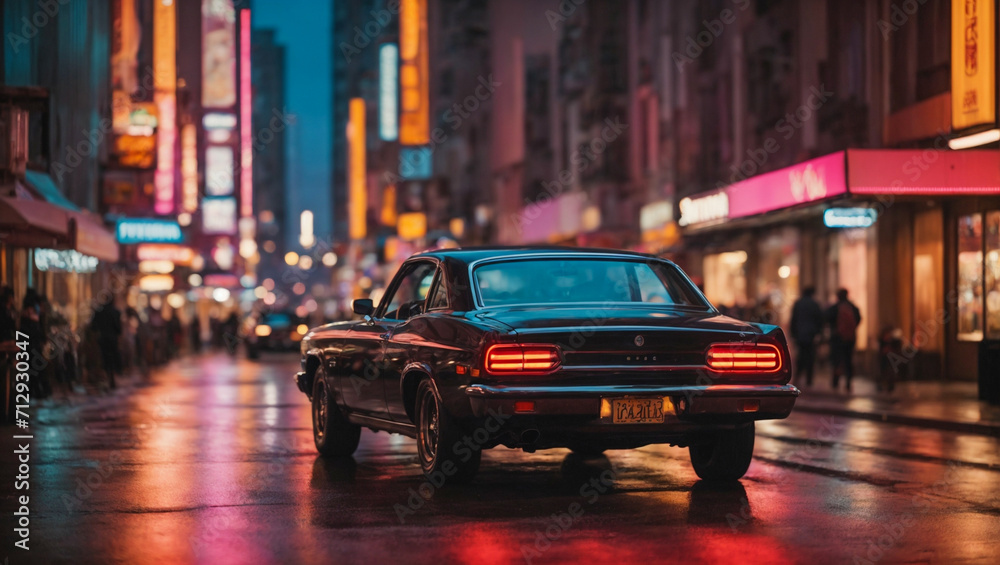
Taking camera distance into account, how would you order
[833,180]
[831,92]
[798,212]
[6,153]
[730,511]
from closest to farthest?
[730,511] < [6,153] < [833,180] < [798,212] < [831,92]

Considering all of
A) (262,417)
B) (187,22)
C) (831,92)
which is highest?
(187,22)

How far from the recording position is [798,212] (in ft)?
91.0

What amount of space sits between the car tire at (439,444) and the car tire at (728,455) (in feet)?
5.28

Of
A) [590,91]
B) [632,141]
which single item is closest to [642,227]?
[632,141]

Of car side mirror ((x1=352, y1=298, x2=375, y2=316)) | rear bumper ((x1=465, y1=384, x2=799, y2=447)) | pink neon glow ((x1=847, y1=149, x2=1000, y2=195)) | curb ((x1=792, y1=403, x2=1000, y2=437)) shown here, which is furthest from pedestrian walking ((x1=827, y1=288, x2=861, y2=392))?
rear bumper ((x1=465, y1=384, x2=799, y2=447))

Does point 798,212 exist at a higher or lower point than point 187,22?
lower

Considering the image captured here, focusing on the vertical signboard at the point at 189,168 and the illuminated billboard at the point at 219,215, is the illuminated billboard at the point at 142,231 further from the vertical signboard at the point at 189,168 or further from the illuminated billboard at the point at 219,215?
the illuminated billboard at the point at 219,215

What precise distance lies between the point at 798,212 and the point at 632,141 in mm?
18847

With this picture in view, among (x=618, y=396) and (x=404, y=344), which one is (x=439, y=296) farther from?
(x=618, y=396)

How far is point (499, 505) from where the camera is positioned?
895 centimetres

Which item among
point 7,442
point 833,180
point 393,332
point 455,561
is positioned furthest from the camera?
point 833,180

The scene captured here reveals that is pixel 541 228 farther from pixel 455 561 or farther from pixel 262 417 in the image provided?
pixel 455 561

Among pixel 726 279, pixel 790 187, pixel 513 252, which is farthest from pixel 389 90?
→ pixel 513 252

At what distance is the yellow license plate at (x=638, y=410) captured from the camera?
9000 millimetres
